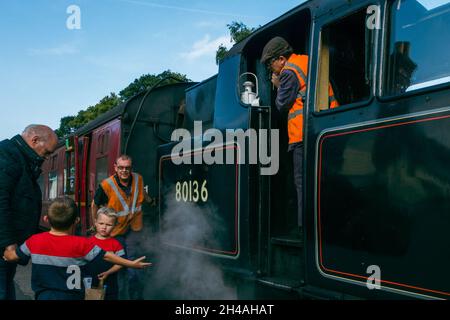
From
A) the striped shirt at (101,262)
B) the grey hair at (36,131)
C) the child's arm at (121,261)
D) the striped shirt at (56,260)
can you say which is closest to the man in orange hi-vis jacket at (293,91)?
the child's arm at (121,261)

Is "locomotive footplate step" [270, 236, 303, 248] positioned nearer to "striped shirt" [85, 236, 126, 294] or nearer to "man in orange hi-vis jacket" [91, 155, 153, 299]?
"striped shirt" [85, 236, 126, 294]

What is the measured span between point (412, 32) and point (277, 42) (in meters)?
1.12

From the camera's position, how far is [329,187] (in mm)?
2680

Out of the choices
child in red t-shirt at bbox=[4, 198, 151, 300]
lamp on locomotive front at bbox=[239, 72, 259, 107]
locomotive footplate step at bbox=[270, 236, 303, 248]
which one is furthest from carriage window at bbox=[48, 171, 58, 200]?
locomotive footplate step at bbox=[270, 236, 303, 248]

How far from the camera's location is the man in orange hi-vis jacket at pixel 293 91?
3088mm

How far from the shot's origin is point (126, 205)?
15.5ft

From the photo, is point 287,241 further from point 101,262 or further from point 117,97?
point 117,97

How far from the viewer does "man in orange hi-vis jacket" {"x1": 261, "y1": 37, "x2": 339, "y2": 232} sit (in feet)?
10.1

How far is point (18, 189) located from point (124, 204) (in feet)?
5.18

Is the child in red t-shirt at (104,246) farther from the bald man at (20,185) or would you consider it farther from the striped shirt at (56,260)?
the bald man at (20,185)

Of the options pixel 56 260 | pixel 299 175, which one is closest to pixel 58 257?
pixel 56 260

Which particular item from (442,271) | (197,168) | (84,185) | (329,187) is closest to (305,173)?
(329,187)

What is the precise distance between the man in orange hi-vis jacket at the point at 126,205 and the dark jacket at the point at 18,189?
1316mm

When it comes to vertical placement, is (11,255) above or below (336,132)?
below
